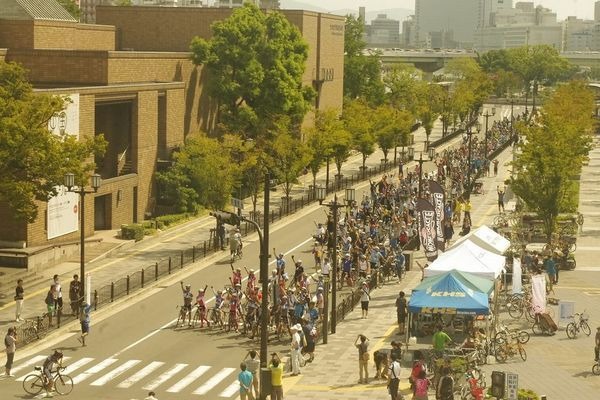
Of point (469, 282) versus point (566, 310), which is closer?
point (469, 282)

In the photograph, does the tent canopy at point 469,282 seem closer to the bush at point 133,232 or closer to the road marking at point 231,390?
the road marking at point 231,390

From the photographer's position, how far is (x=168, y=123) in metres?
72.0

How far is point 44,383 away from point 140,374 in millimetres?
3641

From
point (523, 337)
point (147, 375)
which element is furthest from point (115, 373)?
point (523, 337)

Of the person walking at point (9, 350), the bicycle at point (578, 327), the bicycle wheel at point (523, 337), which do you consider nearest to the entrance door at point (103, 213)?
the person walking at point (9, 350)

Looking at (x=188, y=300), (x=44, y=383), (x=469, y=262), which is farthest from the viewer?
(x=188, y=300)

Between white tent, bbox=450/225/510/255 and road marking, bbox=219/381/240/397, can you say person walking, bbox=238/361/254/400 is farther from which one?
white tent, bbox=450/225/510/255

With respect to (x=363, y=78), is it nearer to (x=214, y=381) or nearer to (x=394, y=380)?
(x=214, y=381)

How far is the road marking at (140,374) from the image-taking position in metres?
34.2

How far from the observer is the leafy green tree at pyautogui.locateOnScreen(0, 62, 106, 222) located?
142ft

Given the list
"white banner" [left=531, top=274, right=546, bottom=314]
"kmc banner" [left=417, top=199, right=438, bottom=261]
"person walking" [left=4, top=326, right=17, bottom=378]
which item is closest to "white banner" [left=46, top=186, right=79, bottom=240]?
"kmc banner" [left=417, top=199, right=438, bottom=261]

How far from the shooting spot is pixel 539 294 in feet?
131

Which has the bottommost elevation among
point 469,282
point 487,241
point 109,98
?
point 469,282

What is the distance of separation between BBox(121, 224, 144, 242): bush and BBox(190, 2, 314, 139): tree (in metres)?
18.3
